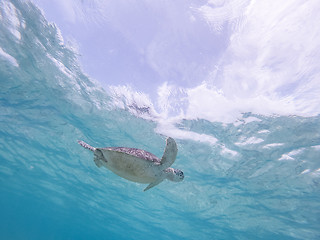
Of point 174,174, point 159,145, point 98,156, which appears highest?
point 159,145

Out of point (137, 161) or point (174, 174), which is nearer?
point (137, 161)

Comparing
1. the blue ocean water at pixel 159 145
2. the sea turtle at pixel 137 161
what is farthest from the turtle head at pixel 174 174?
the blue ocean water at pixel 159 145

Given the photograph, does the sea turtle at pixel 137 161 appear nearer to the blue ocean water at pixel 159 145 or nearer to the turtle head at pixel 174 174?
the turtle head at pixel 174 174

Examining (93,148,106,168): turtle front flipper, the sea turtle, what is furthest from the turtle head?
(93,148,106,168): turtle front flipper

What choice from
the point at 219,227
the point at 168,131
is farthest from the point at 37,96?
the point at 219,227

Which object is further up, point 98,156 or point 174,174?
point 174,174

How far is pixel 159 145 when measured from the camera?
14.4 metres

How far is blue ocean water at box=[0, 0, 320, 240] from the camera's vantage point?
1013cm

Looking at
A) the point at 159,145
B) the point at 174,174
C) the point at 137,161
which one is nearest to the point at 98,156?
the point at 137,161

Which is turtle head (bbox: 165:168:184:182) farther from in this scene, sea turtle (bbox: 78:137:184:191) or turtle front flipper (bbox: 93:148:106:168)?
turtle front flipper (bbox: 93:148:106:168)

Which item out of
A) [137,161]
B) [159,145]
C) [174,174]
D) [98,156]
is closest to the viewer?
[137,161]

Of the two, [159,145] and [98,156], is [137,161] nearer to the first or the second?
[98,156]

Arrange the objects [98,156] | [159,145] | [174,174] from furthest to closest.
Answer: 1. [159,145]
2. [174,174]
3. [98,156]

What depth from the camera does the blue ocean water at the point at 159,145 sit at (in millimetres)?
10133
